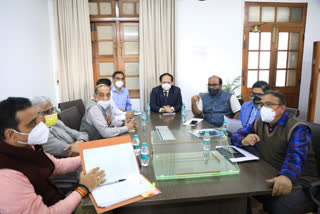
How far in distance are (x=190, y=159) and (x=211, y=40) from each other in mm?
3661

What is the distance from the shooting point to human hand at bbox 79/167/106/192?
1043 mm

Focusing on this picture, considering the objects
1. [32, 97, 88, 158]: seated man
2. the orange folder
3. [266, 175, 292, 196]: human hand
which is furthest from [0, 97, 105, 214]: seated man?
[266, 175, 292, 196]: human hand

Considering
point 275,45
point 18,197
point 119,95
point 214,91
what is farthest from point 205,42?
point 18,197

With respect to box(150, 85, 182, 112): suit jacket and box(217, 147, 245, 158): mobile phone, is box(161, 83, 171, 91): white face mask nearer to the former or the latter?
box(150, 85, 182, 112): suit jacket

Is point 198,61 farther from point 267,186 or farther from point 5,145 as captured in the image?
point 5,145

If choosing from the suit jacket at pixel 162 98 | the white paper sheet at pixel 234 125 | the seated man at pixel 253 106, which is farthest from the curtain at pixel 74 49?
the seated man at pixel 253 106

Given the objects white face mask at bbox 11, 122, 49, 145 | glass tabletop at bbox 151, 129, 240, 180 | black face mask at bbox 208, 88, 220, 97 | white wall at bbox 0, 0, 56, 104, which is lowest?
glass tabletop at bbox 151, 129, 240, 180

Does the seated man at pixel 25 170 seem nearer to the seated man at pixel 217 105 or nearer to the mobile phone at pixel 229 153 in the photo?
the mobile phone at pixel 229 153

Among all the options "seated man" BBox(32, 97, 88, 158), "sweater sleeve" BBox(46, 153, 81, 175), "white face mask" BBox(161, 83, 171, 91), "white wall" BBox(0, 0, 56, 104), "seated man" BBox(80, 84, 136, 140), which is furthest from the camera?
"white face mask" BBox(161, 83, 171, 91)

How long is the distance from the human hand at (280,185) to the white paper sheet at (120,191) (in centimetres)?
67

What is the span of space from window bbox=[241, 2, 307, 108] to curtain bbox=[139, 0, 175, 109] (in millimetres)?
1684

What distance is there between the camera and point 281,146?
143 cm

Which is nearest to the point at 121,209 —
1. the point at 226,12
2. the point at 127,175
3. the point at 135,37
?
the point at 127,175

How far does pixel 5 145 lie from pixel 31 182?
0.23m
